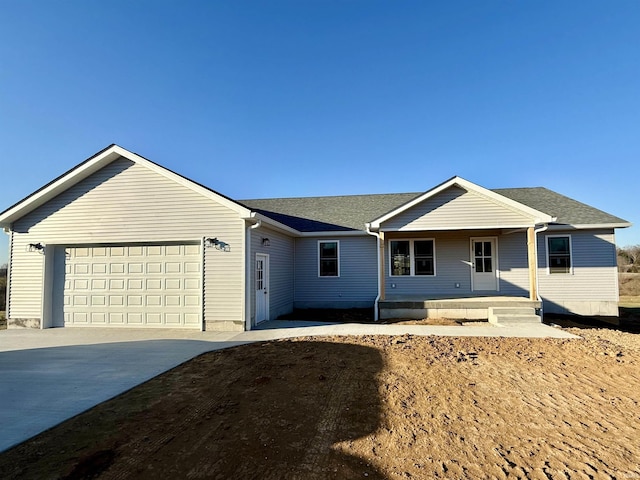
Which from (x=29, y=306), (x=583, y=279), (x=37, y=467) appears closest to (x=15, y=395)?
(x=37, y=467)

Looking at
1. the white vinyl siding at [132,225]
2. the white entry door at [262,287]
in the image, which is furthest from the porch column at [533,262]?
the white vinyl siding at [132,225]

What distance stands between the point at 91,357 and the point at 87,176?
6.14 m

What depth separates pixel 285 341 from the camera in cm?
756

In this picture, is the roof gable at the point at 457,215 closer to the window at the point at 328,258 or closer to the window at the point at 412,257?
the window at the point at 412,257

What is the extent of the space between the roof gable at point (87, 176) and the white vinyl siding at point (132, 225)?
0.53 ft

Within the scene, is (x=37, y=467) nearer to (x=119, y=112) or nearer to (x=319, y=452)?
(x=319, y=452)

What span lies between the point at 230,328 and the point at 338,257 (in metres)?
5.65

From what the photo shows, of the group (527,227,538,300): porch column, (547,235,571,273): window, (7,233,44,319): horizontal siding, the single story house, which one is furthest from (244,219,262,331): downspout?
(547,235,571,273): window

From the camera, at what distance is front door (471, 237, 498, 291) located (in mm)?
12461

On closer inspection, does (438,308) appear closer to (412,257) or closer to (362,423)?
(412,257)

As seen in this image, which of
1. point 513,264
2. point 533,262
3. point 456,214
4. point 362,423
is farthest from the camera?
point 513,264

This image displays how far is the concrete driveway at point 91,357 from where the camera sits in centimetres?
404

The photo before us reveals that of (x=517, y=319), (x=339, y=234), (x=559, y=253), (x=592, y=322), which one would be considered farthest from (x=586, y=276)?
(x=339, y=234)

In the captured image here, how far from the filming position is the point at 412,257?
42.4 feet
